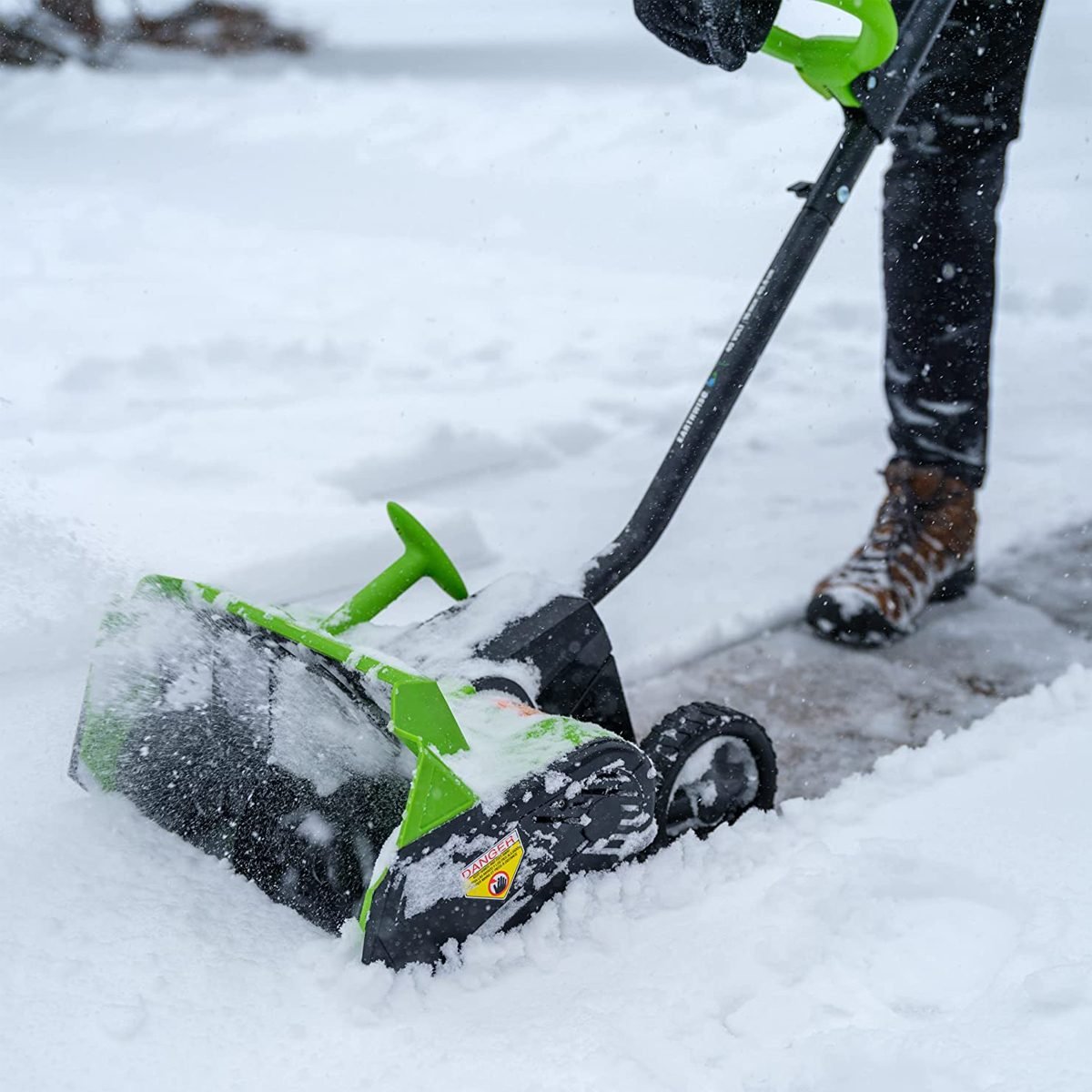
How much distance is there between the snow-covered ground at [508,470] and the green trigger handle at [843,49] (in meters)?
0.97

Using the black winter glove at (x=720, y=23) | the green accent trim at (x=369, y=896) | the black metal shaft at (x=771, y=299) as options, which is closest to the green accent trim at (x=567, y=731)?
the green accent trim at (x=369, y=896)

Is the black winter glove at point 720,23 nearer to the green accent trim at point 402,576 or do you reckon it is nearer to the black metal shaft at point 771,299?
the black metal shaft at point 771,299

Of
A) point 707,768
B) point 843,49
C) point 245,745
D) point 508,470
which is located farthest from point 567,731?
point 508,470

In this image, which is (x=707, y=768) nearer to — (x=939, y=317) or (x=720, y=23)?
(x=720, y=23)

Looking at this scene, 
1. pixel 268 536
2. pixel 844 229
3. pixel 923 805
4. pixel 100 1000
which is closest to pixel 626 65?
pixel 844 229

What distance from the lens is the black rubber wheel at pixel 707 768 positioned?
4.99 ft

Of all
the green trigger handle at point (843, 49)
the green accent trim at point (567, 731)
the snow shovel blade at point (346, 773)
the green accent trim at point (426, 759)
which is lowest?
the snow shovel blade at point (346, 773)

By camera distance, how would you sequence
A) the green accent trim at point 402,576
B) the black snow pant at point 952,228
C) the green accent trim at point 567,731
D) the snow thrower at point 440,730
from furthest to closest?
1. the black snow pant at point 952,228
2. the green accent trim at point 402,576
3. the green accent trim at point 567,731
4. the snow thrower at point 440,730

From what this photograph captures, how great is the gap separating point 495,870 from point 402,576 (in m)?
0.52

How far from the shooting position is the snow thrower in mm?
1242

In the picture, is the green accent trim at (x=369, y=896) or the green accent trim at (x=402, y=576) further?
the green accent trim at (x=402, y=576)

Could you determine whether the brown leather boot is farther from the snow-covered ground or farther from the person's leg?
the snow-covered ground

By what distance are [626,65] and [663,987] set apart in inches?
238

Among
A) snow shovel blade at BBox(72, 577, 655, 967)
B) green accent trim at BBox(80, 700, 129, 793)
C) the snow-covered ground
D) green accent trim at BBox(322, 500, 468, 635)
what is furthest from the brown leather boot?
→ green accent trim at BBox(80, 700, 129, 793)
